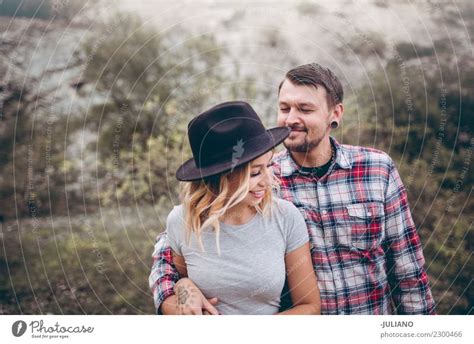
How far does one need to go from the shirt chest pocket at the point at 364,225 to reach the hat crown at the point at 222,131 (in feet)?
1.19

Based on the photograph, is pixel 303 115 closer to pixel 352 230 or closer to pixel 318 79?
pixel 318 79

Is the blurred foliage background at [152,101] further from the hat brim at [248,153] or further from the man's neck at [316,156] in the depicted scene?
the hat brim at [248,153]

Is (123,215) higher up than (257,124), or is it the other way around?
(257,124)

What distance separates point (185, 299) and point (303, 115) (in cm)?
61

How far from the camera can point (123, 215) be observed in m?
1.61

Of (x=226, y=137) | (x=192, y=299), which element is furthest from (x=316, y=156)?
(x=192, y=299)

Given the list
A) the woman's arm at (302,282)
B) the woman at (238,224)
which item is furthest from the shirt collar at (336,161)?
the woman's arm at (302,282)

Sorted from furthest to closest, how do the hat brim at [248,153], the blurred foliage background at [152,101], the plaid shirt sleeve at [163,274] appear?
the blurred foliage background at [152,101], the plaid shirt sleeve at [163,274], the hat brim at [248,153]

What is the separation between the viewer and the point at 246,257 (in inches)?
52.2

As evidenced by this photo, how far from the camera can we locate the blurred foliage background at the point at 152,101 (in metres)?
1.60

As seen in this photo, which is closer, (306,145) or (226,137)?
(226,137)
